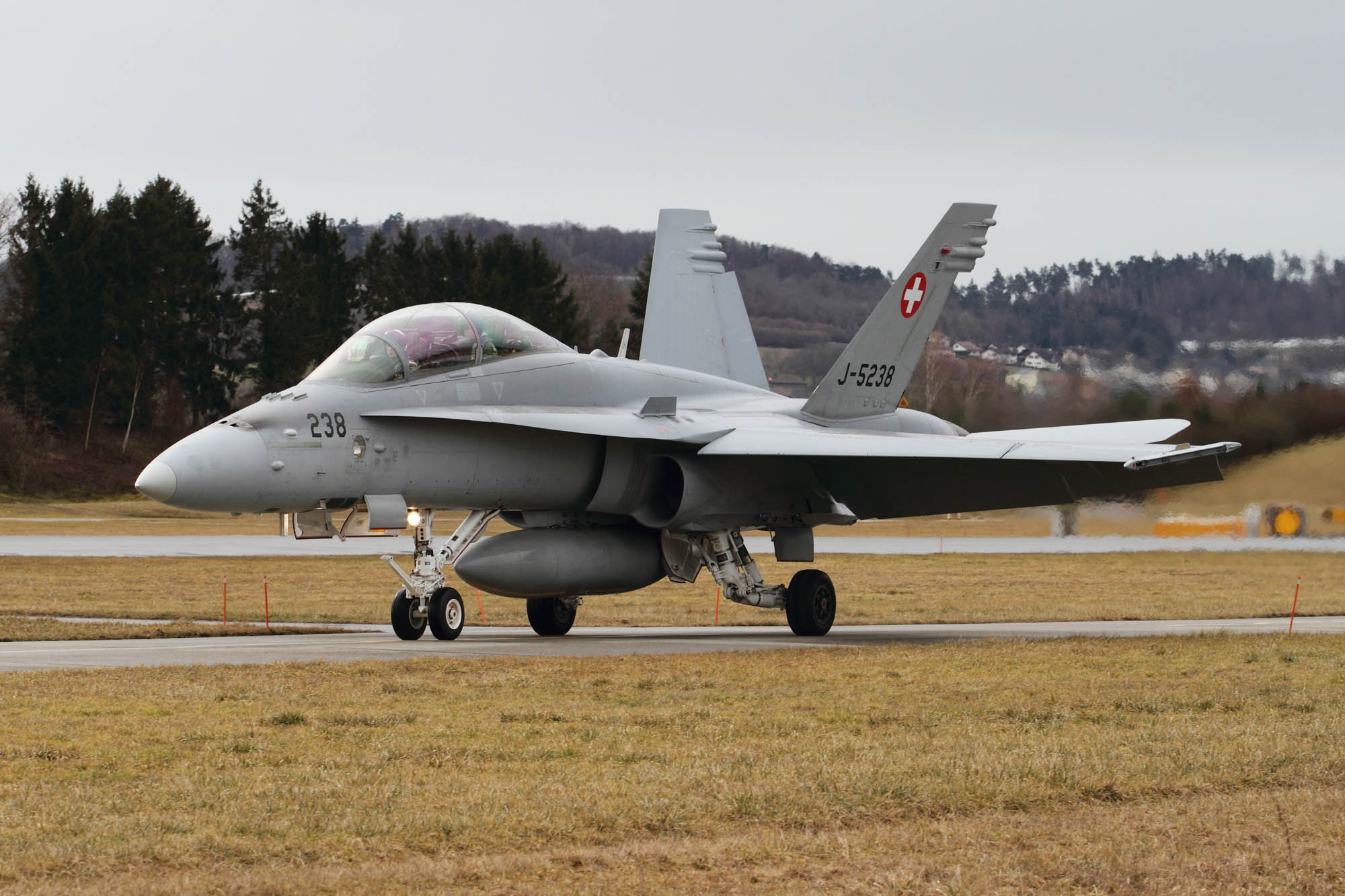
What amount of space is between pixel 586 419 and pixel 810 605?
143 inches

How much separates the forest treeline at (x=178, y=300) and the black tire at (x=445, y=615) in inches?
1850

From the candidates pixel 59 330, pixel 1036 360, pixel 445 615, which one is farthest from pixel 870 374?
pixel 59 330

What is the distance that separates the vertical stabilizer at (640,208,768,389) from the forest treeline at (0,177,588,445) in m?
40.7

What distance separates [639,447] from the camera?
1727 centimetres

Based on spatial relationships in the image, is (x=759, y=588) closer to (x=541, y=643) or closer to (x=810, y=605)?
(x=810, y=605)

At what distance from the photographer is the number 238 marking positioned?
584 inches

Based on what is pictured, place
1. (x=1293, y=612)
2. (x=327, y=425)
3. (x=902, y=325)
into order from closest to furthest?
(x=327, y=425), (x=902, y=325), (x=1293, y=612)

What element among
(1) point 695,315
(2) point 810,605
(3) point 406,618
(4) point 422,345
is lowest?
(2) point 810,605

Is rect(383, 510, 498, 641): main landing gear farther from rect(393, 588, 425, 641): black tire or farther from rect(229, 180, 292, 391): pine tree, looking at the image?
rect(229, 180, 292, 391): pine tree

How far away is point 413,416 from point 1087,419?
11.9 meters

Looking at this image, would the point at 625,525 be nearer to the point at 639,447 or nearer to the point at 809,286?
the point at 639,447

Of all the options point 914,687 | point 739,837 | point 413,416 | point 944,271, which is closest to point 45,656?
point 413,416

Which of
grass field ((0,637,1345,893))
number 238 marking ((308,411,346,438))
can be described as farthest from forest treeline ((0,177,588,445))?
grass field ((0,637,1345,893))

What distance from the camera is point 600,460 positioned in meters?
17.1
